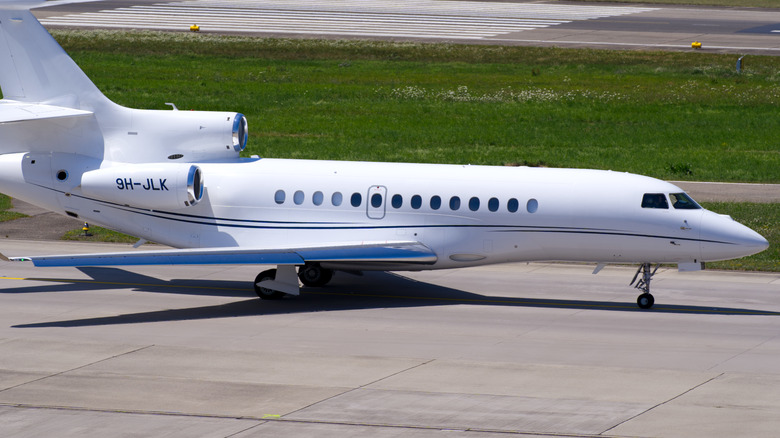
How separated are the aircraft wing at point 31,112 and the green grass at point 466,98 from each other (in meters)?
16.7

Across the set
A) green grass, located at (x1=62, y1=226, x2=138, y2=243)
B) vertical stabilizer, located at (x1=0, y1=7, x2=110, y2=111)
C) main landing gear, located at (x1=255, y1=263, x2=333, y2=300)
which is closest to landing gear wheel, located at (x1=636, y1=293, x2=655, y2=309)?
main landing gear, located at (x1=255, y1=263, x2=333, y2=300)

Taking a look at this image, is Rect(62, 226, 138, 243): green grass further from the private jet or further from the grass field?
the grass field

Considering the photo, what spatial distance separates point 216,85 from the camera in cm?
5803

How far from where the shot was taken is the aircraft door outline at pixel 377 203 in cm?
2675

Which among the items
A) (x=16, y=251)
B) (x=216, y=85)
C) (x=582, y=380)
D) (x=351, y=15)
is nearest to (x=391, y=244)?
(x=582, y=380)

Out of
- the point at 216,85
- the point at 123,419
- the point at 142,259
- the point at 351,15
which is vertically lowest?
the point at 123,419

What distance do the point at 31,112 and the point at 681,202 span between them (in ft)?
48.3

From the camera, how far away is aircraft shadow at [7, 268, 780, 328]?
25.7 meters

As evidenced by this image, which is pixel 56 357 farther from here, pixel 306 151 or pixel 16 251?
pixel 306 151

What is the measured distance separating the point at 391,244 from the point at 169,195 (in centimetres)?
525

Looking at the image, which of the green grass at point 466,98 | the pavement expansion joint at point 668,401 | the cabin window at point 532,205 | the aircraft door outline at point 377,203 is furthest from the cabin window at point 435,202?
the green grass at point 466,98

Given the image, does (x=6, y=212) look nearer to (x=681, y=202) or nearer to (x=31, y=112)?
(x=31, y=112)

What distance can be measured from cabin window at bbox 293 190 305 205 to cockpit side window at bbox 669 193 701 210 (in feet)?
27.1

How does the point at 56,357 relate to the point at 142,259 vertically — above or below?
below
